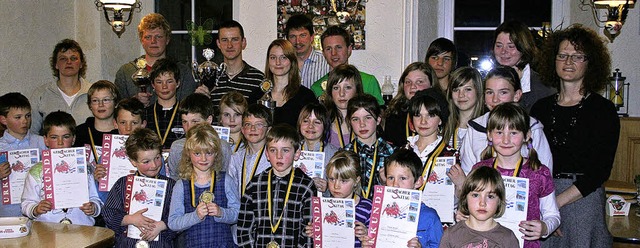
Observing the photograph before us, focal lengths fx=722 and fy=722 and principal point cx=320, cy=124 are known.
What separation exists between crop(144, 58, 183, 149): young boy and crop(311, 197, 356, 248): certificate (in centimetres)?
166

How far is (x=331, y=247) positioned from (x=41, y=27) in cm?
495

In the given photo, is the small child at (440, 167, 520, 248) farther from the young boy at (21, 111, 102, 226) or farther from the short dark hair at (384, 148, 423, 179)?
the young boy at (21, 111, 102, 226)

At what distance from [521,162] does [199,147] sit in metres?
1.97

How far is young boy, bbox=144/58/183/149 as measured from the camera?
5.46 m

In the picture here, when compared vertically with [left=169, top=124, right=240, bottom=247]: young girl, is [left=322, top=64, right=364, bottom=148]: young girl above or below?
above

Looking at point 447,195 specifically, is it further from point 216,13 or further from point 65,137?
point 216,13

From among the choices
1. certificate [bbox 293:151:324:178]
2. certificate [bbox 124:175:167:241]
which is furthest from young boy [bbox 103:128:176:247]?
certificate [bbox 293:151:324:178]

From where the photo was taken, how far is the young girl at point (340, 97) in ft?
16.9

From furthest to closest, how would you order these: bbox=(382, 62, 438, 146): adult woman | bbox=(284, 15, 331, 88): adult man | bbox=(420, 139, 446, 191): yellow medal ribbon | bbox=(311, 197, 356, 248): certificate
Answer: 1. bbox=(284, 15, 331, 88): adult man
2. bbox=(382, 62, 438, 146): adult woman
3. bbox=(420, 139, 446, 191): yellow medal ribbon
4. bbox=(311, 197, 356, 248): certificate

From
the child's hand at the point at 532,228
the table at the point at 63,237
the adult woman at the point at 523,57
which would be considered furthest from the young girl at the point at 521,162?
the table at the point at 63,237

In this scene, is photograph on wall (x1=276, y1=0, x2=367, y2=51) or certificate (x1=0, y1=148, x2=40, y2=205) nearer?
certificate (x1=0, y1=148, x2=40, y2=205)

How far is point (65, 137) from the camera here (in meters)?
5.25

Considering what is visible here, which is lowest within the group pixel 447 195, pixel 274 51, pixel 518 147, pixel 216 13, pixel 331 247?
pixel 331 247

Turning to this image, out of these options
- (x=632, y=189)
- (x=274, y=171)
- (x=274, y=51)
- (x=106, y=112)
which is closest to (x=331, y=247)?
(x=274, y=171)
